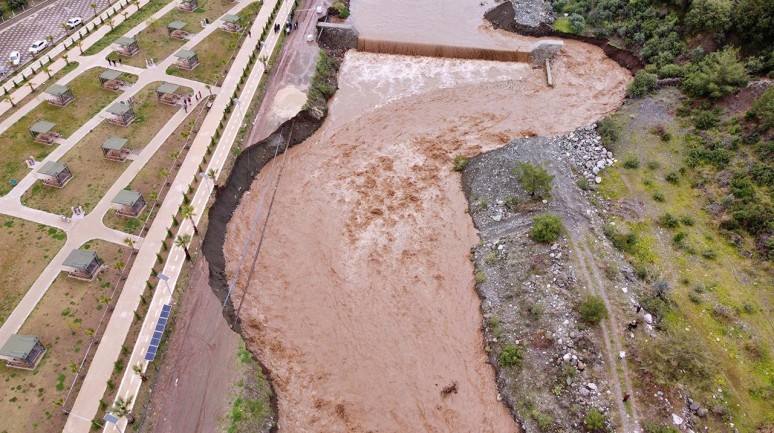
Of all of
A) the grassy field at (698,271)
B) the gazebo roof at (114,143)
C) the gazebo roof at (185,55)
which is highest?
the gazebo roof at (185,55)

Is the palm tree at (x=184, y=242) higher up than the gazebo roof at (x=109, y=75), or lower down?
lower down

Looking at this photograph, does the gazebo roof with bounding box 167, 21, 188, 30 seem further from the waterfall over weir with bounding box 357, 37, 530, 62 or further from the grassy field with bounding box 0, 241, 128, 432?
the grassy field with bounding box 0, 241, 128, 432

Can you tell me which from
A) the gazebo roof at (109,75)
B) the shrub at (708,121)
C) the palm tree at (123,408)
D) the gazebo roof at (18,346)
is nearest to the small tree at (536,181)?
the shrub at (708,121)

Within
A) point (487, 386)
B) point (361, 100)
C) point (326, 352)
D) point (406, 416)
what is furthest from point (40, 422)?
point (361, 100)

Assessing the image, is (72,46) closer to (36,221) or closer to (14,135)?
(14,135)

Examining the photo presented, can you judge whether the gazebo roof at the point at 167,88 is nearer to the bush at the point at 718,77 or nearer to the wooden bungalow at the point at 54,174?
the wooden bungalow at the point at 54,174
